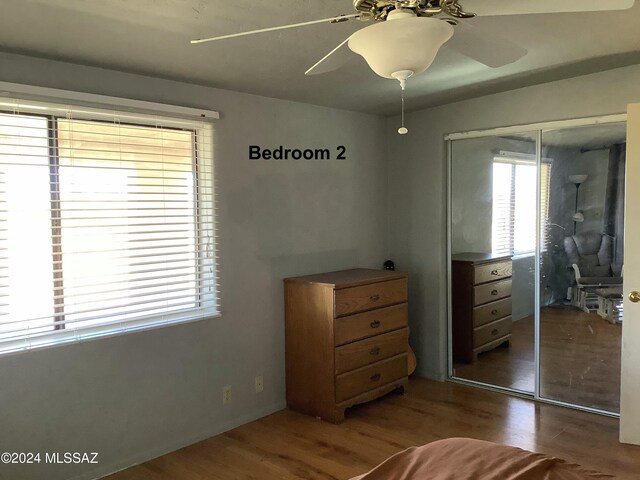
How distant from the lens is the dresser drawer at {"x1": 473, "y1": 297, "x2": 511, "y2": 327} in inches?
157

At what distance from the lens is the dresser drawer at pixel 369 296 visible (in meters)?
3.45

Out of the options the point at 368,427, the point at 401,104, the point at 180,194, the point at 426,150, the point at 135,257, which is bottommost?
the point at 368,427

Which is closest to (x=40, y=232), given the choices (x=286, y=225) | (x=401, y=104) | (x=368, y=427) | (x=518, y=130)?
(x=286, y=225)

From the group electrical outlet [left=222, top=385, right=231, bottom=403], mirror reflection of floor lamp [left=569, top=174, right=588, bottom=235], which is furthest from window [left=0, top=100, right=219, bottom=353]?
mirror reflection of floor lamp [left=569, top=174, right=588, bottom=235]

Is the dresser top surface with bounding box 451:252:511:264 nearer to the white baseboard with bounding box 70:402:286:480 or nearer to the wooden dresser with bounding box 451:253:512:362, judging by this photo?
the wooden dresser with bounding box 451:253:512:362

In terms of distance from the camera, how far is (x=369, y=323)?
365cm

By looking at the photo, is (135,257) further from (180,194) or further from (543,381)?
(543,381)

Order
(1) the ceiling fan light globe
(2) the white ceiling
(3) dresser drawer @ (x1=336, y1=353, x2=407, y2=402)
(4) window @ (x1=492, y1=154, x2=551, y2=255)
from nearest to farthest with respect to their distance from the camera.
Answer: (1) the ceiling fan light globe, (2) the white ceiling, (3) dresser drawer @ (x1=336, y1=353, x2=407, y2=402), (4) window @ (x1=492, y1=154, x2=551, y2=255)

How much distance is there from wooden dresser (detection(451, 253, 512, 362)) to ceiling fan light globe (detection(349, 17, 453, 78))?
2.80 m

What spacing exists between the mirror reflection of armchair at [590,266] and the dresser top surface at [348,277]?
1.19 metres

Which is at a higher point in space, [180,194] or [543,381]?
[180,194]

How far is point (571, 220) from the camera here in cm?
355

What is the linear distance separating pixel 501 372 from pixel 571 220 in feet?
4.29

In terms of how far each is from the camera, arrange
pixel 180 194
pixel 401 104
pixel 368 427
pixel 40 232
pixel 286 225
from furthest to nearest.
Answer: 1. pixel 401 104
2. pixel 286 225
3. pixel 368 427
4. pixel 180 194
5. pixel 40 232
